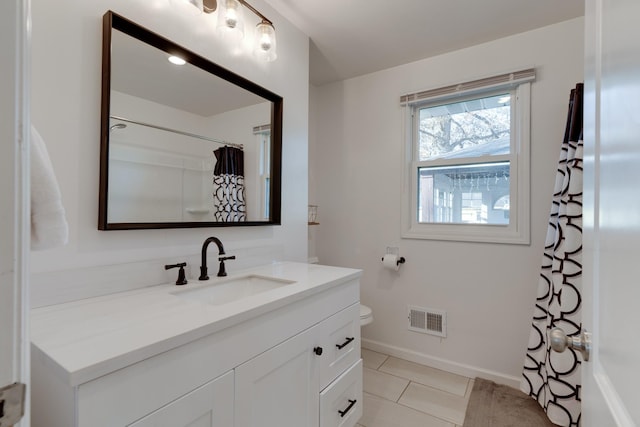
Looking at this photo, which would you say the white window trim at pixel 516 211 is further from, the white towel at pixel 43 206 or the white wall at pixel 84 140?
the white towel at pixel 43 206

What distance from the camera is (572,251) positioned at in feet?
5.37

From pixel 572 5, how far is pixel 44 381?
9.27ft

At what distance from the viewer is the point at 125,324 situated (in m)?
0.81

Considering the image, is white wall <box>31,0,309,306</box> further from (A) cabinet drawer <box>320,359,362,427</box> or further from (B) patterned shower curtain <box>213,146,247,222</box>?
(A) cabinet drawer <box>320,359,362,427</box>

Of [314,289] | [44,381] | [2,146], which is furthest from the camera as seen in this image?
[314,289]

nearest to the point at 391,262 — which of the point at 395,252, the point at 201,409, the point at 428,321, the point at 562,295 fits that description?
the point at 395,252

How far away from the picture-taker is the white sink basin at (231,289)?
1.25m

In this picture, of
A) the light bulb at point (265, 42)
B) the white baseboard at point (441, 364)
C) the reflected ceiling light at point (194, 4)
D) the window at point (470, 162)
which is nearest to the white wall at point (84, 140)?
the reflected ceiling light at point (194, 4)

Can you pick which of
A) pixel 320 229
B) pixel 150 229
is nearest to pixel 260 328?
pixel 150 229

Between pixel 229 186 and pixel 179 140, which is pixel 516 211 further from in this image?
pixel 179 140

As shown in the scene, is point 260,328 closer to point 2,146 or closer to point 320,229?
point 2,146

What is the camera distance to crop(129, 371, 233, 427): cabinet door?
2.36 feet

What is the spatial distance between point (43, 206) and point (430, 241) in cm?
230

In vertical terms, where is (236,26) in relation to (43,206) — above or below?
above
